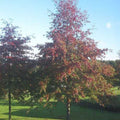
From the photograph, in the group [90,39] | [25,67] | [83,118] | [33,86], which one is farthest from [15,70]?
[83,118]

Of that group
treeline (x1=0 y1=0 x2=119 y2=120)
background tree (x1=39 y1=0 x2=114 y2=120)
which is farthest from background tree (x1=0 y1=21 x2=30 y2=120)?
background tree (x1=39 y1=0 x2=114 y2=120)

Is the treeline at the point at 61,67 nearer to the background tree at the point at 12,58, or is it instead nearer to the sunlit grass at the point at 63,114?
the background tree at the point at 12,58

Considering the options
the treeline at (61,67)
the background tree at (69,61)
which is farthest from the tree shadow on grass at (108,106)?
the background tree at (69,61)

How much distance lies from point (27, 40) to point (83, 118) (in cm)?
818

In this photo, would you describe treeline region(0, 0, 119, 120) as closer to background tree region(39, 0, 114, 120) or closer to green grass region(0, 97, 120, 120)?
background tree region(39, 0, 114, 120)

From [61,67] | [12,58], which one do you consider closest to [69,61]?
[61,67]

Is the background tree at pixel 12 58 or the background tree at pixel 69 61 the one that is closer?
the background tree at pixel 69 61

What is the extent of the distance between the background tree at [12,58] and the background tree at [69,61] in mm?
1947

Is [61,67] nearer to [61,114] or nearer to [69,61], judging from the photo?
[69,61]

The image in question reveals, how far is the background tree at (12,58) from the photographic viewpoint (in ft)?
32.8

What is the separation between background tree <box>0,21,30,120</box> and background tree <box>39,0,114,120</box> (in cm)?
195

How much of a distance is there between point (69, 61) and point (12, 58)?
148 inches

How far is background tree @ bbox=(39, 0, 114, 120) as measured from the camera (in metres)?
8.00

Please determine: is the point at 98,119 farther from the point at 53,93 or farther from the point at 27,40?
the point at 27,40
